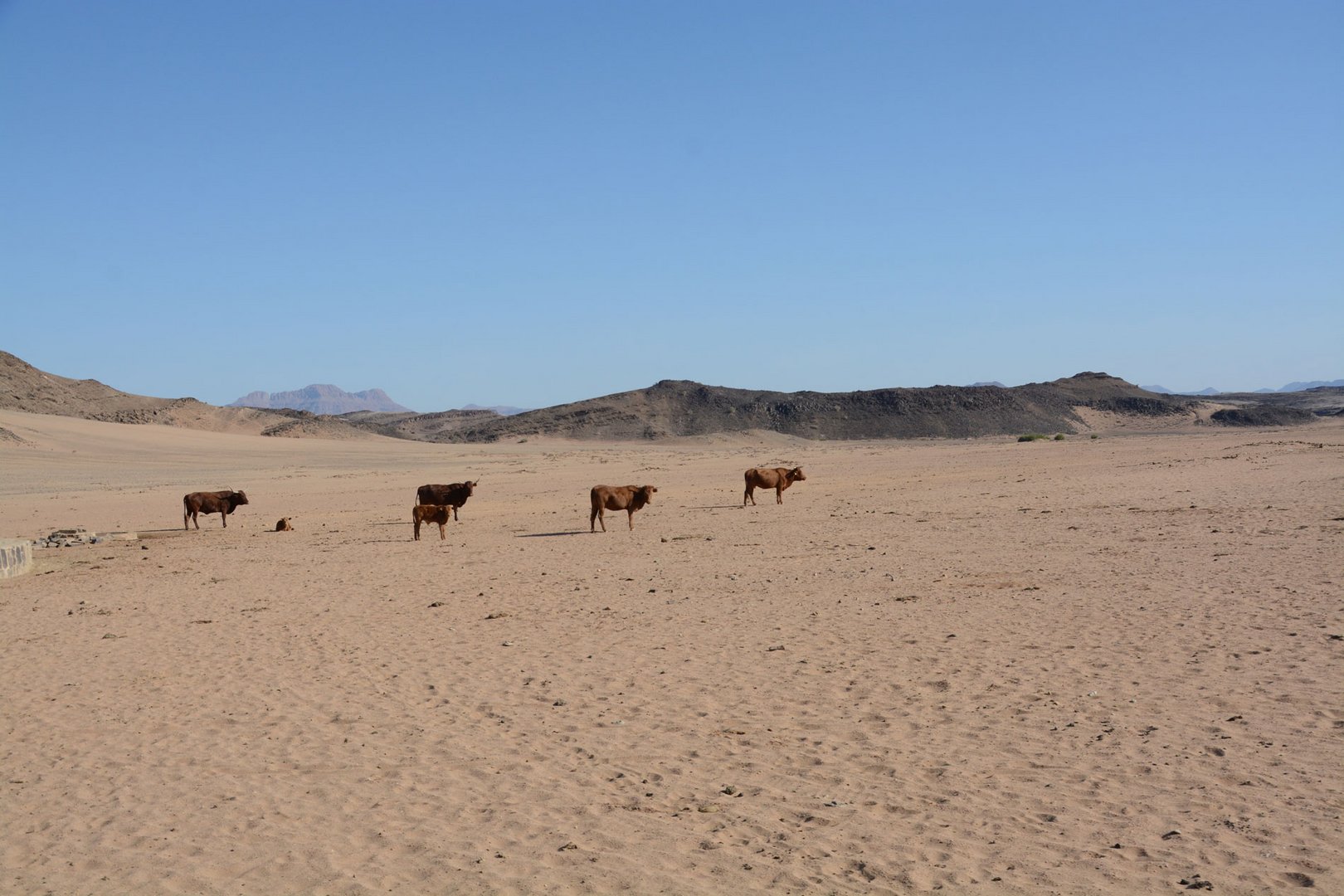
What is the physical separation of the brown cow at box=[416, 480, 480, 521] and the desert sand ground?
496cm

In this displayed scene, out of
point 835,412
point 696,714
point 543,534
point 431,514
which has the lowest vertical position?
point 696,714

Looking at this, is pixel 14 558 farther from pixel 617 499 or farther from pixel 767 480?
pixel 767 480

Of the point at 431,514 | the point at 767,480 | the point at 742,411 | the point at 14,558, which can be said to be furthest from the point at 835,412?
the point at 14,558

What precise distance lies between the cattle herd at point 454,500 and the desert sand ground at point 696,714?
1.94 metres

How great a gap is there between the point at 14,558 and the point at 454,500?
9.58 meters

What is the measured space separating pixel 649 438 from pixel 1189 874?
103391mm

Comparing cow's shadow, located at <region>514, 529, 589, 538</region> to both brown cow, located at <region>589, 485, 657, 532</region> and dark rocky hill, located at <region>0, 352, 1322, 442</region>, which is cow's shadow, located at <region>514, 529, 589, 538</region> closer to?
brown cow, located at <region>589, 485, 657, 532</region>

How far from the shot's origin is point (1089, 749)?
8203mm

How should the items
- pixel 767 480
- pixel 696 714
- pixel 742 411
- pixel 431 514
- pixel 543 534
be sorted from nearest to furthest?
pixel 696 714 → pixel 431 514 → pixel 543 534 → pixel 767 480 → pixel 742 411

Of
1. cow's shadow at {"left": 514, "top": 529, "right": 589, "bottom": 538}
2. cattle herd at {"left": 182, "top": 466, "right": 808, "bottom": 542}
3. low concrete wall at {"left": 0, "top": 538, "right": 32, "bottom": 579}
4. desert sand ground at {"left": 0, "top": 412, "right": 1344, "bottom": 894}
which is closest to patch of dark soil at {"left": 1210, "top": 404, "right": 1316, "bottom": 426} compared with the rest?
cattle herd at {"left": 182, "top": 466, "right": 808, "bottom": 542}

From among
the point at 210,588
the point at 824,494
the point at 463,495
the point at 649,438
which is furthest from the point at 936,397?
the point at 210,588

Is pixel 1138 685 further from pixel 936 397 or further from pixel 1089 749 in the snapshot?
pixel 936 397

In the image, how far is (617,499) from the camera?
24.5 meters

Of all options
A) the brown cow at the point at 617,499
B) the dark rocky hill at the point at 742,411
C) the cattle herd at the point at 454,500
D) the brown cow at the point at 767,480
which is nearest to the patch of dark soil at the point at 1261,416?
the dark rocky hill at the point at 742,411
